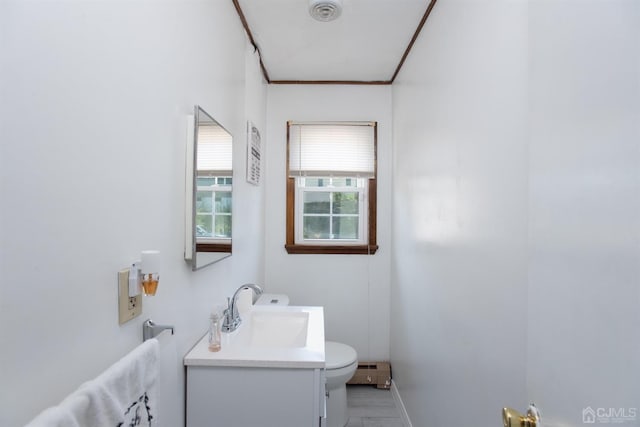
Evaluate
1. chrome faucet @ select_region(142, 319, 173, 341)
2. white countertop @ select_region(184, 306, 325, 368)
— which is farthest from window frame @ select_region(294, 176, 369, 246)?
chrome faucet @ select_region(142, 319, 173, 341)

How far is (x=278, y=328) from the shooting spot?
1777 millimetres

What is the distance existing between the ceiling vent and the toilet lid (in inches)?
76.8

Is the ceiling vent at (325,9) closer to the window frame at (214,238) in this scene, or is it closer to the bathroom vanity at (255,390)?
the window frame at (214,238)

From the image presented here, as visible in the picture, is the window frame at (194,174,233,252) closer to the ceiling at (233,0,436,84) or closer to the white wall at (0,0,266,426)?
the white wall at (0,0,266,426)

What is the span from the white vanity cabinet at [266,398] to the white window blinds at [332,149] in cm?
183

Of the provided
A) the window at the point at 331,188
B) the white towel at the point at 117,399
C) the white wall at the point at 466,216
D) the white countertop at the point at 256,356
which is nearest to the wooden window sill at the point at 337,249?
the window at the point at 331,188

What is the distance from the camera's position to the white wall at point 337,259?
9.07ft

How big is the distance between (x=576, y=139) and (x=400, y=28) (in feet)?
5.91

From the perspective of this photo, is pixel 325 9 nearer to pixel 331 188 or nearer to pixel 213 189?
pixel 213 189

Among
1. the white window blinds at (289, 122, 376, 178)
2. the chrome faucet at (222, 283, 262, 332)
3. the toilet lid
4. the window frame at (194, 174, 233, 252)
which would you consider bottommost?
the toilet lid

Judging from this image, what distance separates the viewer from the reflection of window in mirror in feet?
4.07

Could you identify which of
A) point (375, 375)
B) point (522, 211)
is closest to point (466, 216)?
point (522, 211)

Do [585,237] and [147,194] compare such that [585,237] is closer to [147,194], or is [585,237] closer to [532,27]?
[532,27]

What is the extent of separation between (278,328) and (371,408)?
1174 millimetres
